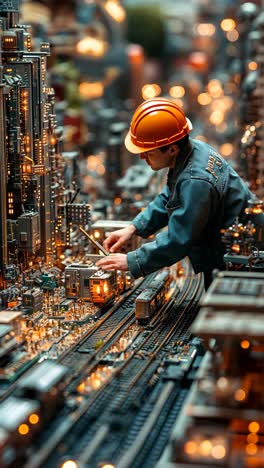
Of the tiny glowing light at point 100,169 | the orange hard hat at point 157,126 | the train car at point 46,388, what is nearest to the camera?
the train car at point 46,388

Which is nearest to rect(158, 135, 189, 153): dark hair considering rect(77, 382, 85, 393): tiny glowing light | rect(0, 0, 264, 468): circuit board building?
rect(0, 0, 264, 468): circuit board building

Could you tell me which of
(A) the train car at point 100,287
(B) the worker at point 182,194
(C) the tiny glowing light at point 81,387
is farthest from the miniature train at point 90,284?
(C) the tiny glowing light at point 81,387

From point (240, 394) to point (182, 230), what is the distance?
568 centimetres

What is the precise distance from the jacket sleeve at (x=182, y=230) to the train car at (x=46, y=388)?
4.07m

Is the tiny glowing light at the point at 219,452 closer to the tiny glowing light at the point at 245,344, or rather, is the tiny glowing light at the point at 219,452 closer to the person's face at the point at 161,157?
the tiny glowing light at the point at 245,344

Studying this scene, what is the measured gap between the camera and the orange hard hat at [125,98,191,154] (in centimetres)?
1864

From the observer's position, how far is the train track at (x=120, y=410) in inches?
535

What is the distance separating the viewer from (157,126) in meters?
18.6

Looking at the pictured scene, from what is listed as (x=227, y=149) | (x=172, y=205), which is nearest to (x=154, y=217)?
(x=172, y=205)

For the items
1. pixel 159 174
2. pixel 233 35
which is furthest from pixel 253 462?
pixel 233 35

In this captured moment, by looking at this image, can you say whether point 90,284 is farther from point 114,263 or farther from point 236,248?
point 236,248

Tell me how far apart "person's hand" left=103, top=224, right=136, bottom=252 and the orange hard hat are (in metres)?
2.53

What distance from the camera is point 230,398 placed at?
522 inches

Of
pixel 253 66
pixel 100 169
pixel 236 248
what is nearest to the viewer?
pixel 236 248
